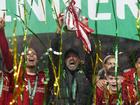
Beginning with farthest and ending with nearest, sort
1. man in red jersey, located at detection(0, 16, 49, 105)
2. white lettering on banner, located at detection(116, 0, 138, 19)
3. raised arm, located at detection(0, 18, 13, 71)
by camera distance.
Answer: white lettering on banner, located at detection(116, 0, 138, 19) → man in red jersey, located at detection(0, 16, 49, 105) → raised arm, located at detection(0, 18, 13, 71)

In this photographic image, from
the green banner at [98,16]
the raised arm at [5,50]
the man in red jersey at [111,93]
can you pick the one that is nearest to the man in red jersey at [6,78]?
the raised arm at [5,50]

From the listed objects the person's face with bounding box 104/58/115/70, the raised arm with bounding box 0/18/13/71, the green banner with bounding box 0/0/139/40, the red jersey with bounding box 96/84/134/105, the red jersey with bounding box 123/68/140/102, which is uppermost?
the green banner with bounding box 0/0/139/40

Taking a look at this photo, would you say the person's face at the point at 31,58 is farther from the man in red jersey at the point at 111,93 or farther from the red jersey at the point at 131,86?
the red jersey at the point at 131,86

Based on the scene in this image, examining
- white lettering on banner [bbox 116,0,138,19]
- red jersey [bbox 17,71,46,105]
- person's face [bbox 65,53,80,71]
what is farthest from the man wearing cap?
white lettering on banner [bbox 116,0,138,19]

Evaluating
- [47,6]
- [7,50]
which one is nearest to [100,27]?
[47,6]

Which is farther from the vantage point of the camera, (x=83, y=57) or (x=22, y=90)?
(x=83, y=57)

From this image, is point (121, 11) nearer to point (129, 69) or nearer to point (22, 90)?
point (129, 69)

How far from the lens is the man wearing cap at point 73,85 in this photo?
2.67 meters

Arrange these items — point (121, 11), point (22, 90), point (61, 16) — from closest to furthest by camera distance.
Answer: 1. point (22, 90)
2. point (61, 16)
3. point (121, 11)

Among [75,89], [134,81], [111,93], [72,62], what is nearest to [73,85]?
[75,89]

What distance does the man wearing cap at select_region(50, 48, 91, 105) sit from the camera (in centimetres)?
267

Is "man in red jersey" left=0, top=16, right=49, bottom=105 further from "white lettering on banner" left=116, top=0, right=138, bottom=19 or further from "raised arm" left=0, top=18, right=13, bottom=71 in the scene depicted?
"white lettering on banner" left=116, top=0, right=138, bottom=19

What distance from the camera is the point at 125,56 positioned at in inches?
110

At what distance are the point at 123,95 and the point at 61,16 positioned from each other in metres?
0.53
